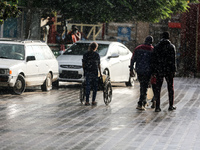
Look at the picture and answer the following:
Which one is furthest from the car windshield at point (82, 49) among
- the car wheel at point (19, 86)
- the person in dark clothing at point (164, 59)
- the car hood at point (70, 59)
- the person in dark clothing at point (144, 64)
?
the person in dark clothing at point (164, 59)

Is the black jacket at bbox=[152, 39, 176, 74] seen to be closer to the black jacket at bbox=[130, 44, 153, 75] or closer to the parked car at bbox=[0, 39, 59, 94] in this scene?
the black jacket at bbox=[130, 44, 153, 75]

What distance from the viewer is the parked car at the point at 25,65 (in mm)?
17109

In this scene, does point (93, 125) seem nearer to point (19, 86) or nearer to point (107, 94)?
point (107, 94)

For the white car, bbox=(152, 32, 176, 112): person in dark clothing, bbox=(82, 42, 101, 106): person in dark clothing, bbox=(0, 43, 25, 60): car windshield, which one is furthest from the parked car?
bbox=(152, 32, 176, 112): person in dark clothing

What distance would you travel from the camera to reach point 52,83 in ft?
69.9

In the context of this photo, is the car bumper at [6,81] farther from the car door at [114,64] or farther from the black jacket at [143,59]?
the car door at [114,64]

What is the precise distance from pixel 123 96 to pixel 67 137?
837 centimetres

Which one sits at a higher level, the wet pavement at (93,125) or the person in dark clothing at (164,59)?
the person in dark clothing at (164,59)

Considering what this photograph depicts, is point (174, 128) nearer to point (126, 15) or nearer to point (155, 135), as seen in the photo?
point (155, 135)

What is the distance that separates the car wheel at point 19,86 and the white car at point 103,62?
2.86 meters

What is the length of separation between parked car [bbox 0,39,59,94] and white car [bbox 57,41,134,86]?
0.54 metres

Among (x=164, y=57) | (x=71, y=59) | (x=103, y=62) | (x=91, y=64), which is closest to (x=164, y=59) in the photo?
(x=164, y=57)

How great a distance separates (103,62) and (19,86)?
3847 mm

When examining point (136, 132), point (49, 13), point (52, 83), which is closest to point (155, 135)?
point (136, 132)
